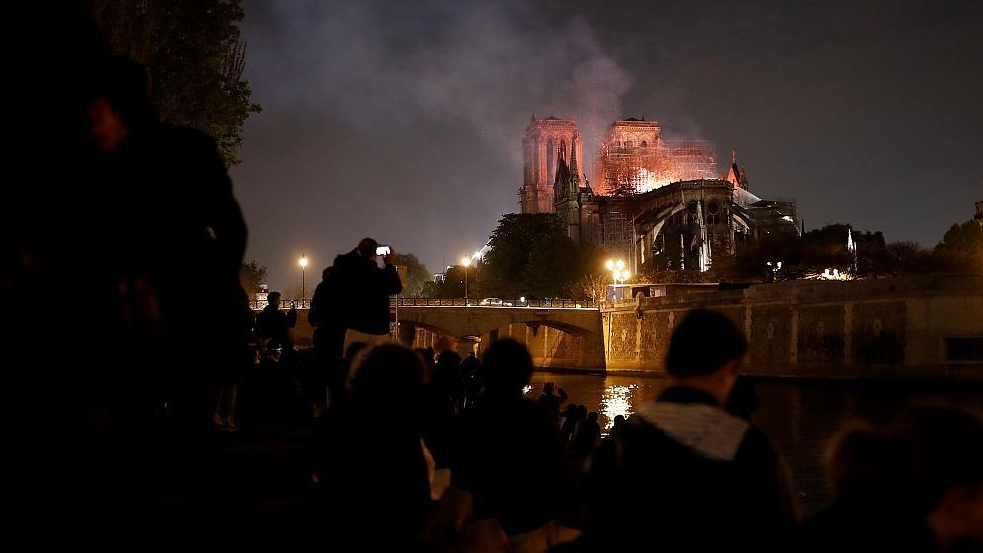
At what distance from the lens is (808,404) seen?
105ft

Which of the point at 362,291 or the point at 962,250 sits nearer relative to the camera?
the point at 362,291

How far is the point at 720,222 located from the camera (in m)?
87.5

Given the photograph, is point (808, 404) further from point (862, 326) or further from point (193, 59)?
point (193, 59)

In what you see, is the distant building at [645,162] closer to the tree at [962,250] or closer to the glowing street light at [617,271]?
the glowing street light at [617,271]

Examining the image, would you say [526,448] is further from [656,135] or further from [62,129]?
[656,135]

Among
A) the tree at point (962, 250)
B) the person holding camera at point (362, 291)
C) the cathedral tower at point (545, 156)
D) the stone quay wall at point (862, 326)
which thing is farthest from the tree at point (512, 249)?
the person holding camera at point (362, 291)

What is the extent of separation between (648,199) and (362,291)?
90.9m

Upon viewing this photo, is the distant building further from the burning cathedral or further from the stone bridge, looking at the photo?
the stone bridge

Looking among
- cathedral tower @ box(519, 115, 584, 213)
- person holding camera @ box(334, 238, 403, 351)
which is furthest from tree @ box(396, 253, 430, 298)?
person holding camera @ box(334, 238, 403, 351)

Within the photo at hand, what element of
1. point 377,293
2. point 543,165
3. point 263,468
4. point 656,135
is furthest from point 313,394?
point 543,165

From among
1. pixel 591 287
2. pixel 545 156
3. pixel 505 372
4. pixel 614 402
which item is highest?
pixel 545 156

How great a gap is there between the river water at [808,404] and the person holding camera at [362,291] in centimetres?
838

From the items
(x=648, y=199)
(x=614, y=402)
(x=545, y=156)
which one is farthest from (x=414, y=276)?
(x=614, y=402)

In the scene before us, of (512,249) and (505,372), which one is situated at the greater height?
(512,249)
